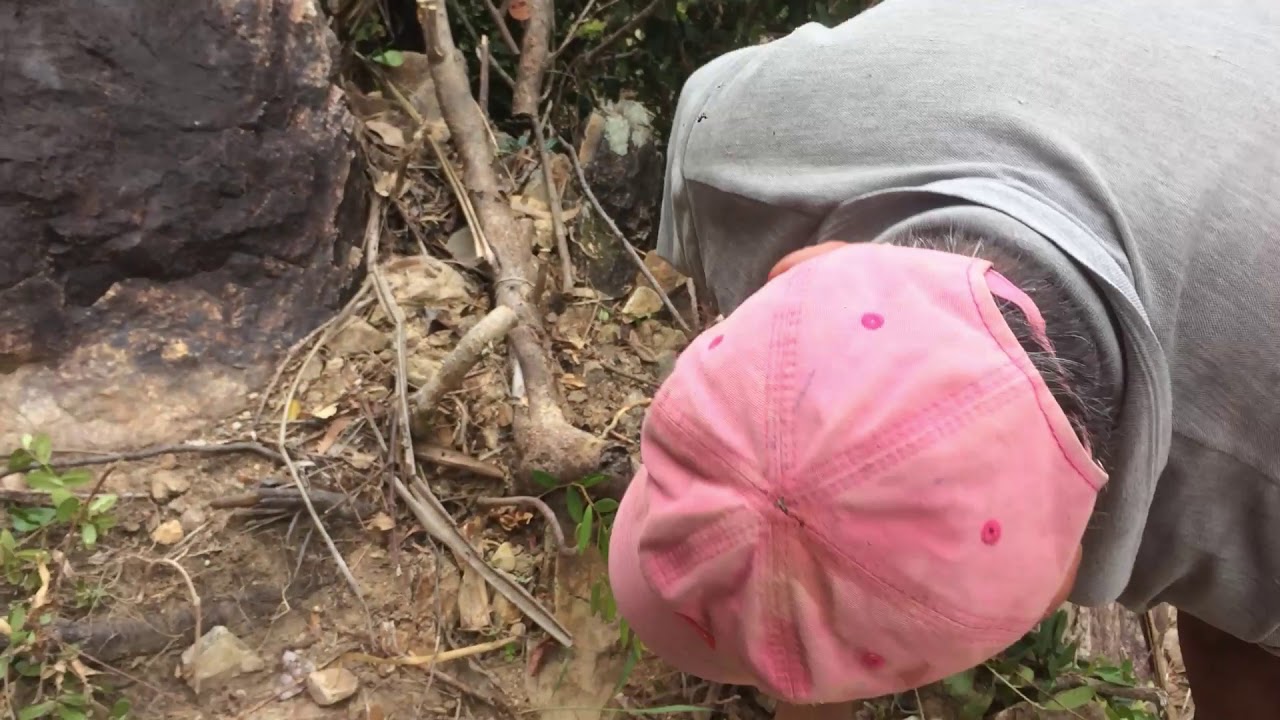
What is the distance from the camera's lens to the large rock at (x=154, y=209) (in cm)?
130

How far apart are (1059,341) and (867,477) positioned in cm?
21

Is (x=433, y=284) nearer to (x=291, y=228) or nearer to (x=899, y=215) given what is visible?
(x=291, y=228)

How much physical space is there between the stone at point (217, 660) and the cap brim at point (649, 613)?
0.62m

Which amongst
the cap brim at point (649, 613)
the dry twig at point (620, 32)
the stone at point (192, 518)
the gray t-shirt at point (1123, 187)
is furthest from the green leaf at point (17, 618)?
the dry twig at point (620, 32)

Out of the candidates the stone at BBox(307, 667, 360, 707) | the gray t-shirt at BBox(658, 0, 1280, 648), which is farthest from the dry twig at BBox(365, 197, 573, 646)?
the gray t-shirt at BBox(658, 0, 1280, 648)

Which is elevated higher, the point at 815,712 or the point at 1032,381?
the point at 1032,381

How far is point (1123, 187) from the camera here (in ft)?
2.45

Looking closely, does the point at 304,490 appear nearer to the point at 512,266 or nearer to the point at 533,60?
the point at 512,266

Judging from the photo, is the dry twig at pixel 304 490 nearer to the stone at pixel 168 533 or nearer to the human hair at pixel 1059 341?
the stone at pixel 168 533

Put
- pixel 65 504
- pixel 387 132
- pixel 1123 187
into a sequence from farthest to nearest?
pixel 387 132 < pixel 65 504 < pixel 1123 187

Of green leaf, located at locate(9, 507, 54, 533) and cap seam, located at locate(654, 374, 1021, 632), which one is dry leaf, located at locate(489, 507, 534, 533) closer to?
green leaf, located at locate(9, 507, 54, 533)

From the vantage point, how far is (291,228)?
1.49 m

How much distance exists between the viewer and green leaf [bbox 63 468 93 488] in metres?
1.24

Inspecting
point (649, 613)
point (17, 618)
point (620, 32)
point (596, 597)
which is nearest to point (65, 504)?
point (17, 618)
